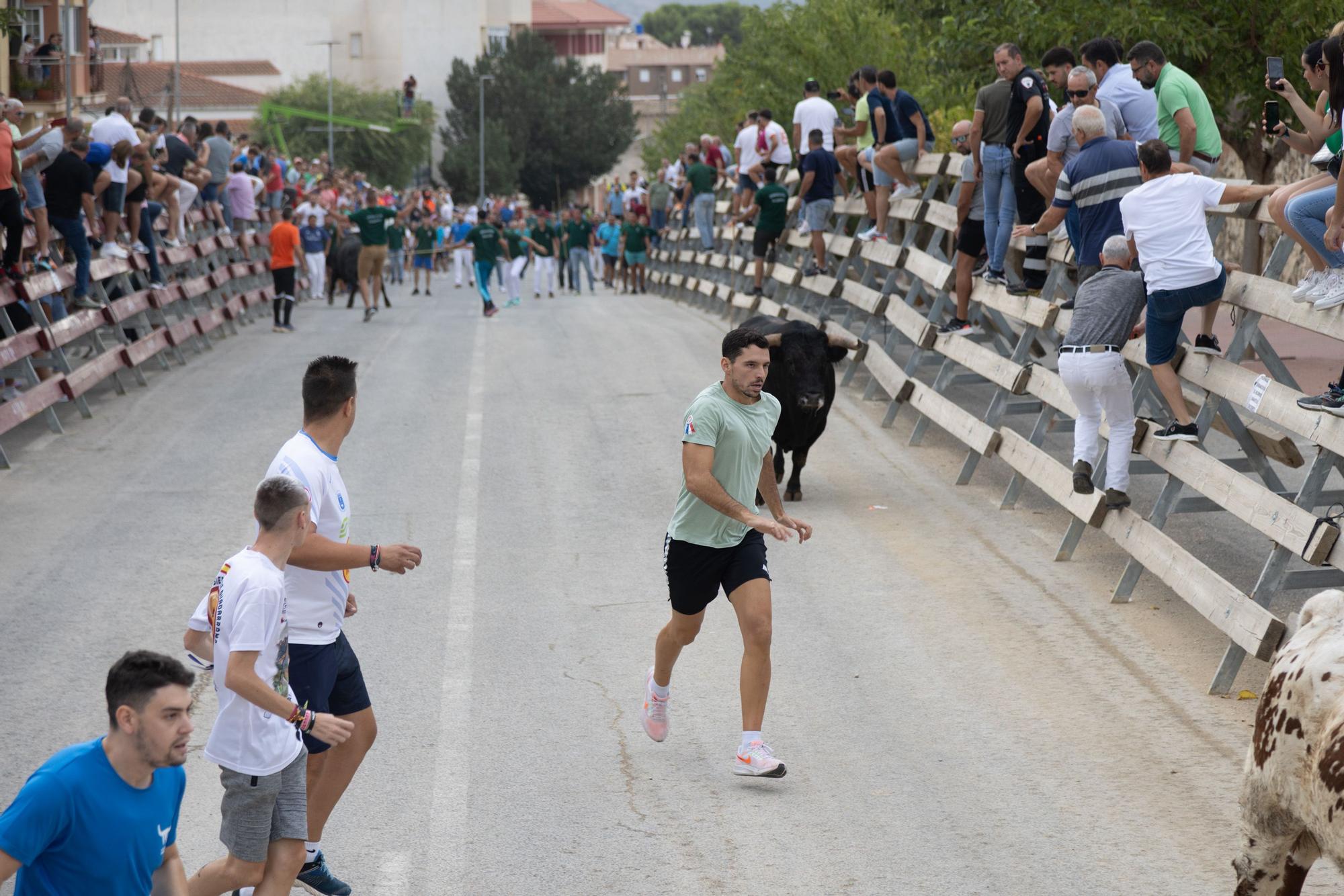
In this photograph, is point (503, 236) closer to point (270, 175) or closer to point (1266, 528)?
point (270, 175)

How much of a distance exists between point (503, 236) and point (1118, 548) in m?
23.3

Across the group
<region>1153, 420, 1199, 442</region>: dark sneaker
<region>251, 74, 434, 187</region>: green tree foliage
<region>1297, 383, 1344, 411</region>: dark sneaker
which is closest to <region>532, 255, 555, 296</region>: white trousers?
<region>1153, 420, 1199, 442</region>: dark sneaker

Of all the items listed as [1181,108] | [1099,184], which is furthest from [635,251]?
[1099,184]

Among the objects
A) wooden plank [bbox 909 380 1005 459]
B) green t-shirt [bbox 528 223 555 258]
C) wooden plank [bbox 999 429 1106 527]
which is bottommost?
green t-shirt [bbox 528 223 555 258]

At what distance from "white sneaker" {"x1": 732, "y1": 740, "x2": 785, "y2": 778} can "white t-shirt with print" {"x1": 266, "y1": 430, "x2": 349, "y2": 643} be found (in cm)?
223

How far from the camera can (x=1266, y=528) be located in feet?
27.7

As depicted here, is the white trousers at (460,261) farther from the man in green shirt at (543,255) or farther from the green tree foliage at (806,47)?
the green tree foliage at (806,47)

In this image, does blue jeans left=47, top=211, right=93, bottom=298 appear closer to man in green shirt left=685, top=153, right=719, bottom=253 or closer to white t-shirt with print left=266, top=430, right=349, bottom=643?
white t-shirt with print left=266, top=430, right=349, bottom=643

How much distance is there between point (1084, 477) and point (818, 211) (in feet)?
32.6

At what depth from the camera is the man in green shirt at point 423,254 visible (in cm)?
3759

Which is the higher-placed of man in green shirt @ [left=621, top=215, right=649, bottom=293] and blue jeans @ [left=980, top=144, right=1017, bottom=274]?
blue jeans @ [left=980, top=144, right=1017, bottom=274]

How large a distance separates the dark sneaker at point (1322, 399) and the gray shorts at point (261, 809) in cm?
559

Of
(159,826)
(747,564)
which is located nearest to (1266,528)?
(747,564)

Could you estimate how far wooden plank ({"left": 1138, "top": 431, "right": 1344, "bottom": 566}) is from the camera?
7.89m
